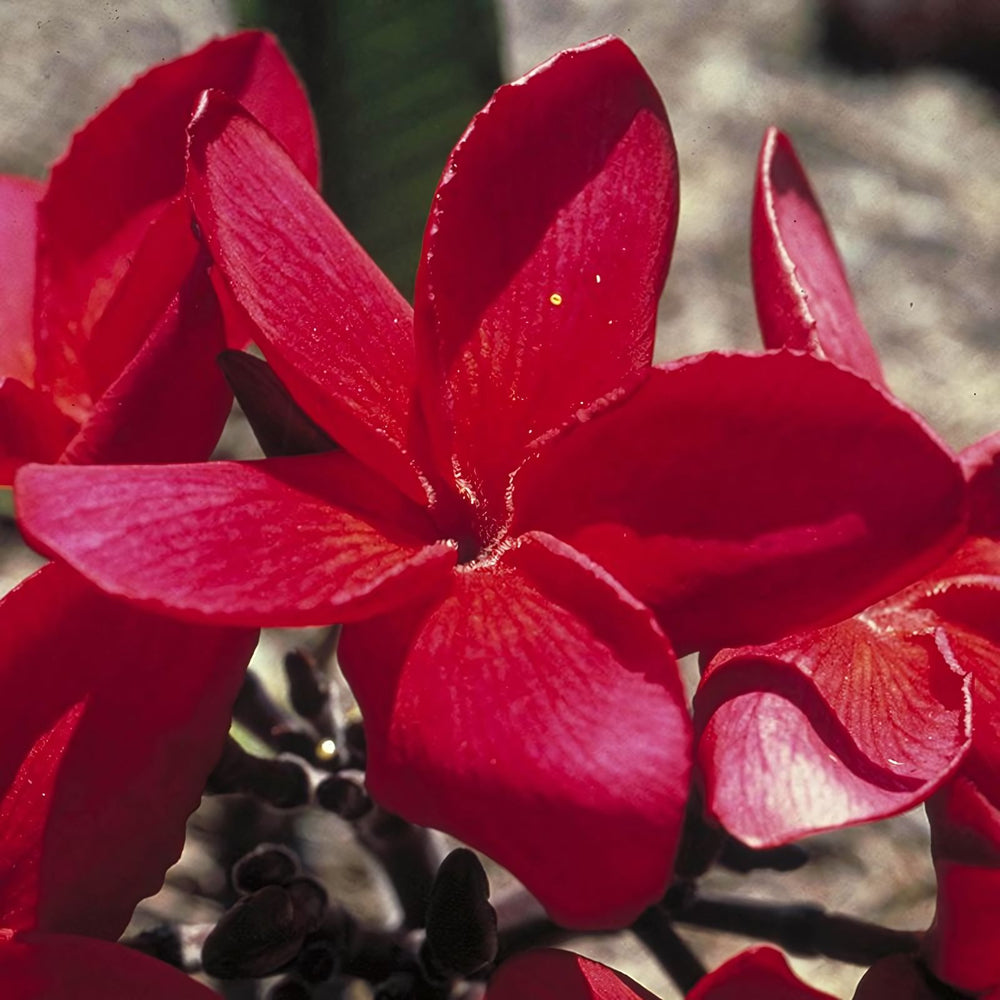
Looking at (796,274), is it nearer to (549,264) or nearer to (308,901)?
(549,264)

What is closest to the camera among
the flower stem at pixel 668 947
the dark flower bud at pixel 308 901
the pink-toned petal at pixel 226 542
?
the pink-toned petal at pixel 226 542

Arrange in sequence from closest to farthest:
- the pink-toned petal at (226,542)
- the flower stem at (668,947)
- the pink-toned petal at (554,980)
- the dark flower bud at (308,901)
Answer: the pink-toned petal at (226,542) → the pink-toned petal at (554,980) → the dark flower bud at (308,901) → the flower stem at (668,947)

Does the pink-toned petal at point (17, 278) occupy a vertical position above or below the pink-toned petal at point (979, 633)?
above

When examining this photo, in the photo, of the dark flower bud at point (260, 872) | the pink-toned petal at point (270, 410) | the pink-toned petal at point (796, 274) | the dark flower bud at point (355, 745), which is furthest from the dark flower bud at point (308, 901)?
the pink-toned petal at point (796, 274)

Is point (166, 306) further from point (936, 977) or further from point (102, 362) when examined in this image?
point (936, 977)

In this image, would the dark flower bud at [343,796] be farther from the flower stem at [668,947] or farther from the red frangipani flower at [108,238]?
the red frangipani flower at [108,238]

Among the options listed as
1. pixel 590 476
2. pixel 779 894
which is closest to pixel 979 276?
pixel 779 894
